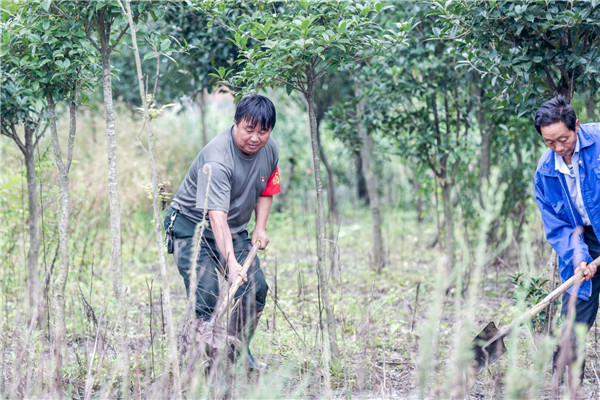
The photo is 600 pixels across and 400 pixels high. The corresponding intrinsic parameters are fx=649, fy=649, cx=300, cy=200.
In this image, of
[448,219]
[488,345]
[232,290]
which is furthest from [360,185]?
[232,290]

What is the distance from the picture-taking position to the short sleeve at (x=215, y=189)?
3.65m

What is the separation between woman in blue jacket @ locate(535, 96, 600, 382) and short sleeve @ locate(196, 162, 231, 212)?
5.71 ft

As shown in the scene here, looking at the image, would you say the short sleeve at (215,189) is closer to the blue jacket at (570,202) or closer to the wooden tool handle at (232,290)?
the wooden tool handle at (232,290)

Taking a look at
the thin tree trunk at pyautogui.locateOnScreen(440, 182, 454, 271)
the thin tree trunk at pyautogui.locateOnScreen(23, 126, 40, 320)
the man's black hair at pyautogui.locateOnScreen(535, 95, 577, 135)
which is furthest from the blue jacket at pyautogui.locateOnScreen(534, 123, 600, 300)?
the thin tree trunk at pyautogui.locateOnScreen(23, 126, 40, 320)

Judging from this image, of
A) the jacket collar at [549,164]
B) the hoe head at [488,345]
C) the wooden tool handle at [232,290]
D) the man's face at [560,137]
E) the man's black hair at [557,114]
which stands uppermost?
the man's black hair at [557,114]

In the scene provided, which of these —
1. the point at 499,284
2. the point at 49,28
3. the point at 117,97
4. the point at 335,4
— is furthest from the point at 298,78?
the point at 117,97

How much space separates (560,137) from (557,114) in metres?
0.13

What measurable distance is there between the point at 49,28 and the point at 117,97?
323 inches

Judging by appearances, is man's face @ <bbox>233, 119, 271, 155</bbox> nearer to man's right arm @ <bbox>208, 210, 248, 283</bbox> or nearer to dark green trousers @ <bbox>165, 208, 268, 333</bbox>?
man's right arm @ <bbox>208, 210, 248, 283</bbox>

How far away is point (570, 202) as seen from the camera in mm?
3609

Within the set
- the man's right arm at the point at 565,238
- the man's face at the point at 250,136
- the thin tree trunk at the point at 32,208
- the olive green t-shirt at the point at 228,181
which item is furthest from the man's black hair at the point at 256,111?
the thin tree trunk at the point at 32,208

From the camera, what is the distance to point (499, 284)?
6699mm

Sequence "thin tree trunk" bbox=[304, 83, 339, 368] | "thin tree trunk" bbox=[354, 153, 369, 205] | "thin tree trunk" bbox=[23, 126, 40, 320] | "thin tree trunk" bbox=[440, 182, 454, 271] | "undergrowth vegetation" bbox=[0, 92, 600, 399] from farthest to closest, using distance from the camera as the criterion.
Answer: "thin tree trunk" bbox=[354, 153, 369, 205] < "thin tree trunk" bbox=[440, 182, 454, 271] < "thin tree trunk" bbox=[23, 126, 40, 320] < "thin tree trunk" bbox=[304, 83, 339, 368] < "undergrowth vegetation" bbox=[0, 92, 600, 399]

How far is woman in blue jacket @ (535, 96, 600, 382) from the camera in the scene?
3420 millimetres
